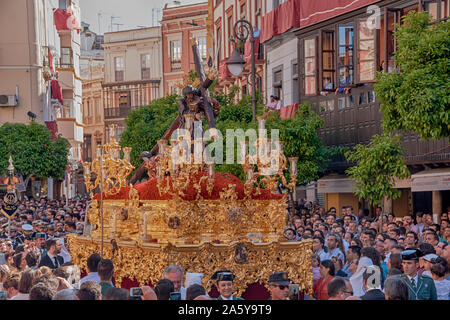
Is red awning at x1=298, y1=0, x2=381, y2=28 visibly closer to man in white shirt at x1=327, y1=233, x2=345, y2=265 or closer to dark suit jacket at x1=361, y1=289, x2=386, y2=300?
man in white shirt at x1=327, y1=233, x2=345, y2=265

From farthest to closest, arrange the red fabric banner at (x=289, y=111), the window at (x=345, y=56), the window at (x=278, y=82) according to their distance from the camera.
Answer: the window at (x=278, y=82) < the red fabric banner at (x=289, y=111) < the window at (x=345, y=56)

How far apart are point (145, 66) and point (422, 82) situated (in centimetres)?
3928

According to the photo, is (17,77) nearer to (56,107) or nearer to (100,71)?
(56,107)

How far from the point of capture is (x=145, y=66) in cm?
5031

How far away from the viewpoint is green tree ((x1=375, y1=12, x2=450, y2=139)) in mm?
12070

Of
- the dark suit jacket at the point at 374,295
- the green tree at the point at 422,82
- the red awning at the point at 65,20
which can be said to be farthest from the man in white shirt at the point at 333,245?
the red awning at the point at 65,20

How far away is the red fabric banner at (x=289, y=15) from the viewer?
85.4 feet

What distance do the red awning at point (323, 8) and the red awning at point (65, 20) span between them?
773 inches

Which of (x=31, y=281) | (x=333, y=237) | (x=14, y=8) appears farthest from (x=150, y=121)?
(x=31, y=281)

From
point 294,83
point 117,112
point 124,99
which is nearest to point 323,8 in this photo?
point 294,83

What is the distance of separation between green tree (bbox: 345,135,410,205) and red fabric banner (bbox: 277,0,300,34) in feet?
40.2

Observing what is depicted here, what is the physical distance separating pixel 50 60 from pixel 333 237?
104ft

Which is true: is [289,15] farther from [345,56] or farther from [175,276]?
[175,276]

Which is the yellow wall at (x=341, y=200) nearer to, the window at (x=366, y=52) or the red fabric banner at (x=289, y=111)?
the red fabric banner at (x=289, y=111)
